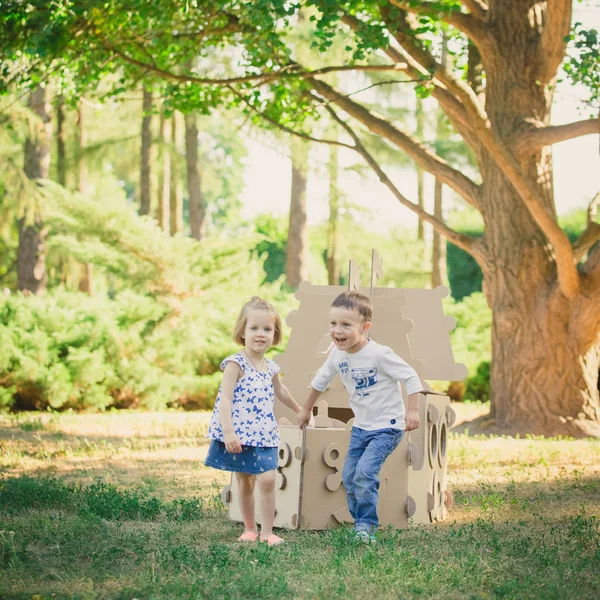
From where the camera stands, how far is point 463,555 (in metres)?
3.75

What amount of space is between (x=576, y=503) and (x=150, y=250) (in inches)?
319

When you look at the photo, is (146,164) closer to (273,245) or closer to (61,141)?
(61,141)

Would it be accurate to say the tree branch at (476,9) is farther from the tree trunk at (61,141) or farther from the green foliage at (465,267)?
the tree trunk at (61,141)

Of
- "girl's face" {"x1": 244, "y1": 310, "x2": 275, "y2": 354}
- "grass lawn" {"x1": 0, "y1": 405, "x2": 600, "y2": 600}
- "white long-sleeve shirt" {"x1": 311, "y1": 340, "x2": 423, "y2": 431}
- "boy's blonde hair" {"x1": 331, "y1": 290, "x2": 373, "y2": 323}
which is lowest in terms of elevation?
"grass lawn" {"x1": 0, "y1": 405, "x2": 600, "y2": 600}

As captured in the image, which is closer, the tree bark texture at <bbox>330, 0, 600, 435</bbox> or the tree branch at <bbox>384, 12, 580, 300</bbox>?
the tree branch at <bbox>384, 12, 580, 300</bbox>

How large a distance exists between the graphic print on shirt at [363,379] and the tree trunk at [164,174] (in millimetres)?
12550

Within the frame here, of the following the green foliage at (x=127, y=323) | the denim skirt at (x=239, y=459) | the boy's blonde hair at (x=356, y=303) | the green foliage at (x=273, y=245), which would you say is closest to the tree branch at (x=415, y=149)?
the green foliage at (x=127, y=323)

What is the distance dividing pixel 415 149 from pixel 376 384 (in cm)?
615

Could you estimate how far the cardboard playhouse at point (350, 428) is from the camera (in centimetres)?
449

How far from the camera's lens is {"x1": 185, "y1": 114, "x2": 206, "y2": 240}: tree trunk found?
51.7 feet

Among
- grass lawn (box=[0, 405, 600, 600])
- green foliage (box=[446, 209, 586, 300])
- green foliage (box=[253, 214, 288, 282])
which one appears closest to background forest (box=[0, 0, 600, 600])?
grass lawn (box=[0, 405, 600, 600])

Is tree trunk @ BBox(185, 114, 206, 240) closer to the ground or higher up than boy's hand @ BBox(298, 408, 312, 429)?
higher up

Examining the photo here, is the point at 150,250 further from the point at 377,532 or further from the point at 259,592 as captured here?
the point at 259,592

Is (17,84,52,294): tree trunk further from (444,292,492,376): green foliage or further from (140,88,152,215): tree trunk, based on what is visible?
(444,292,492,376): green foliage
